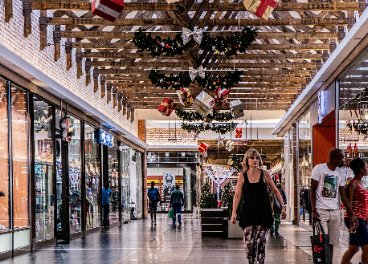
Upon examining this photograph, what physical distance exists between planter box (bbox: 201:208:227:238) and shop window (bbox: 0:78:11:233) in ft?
16.7

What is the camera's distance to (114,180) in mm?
19375

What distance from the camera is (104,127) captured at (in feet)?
57.4

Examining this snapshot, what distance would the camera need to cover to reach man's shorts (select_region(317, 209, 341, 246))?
6.35 meters

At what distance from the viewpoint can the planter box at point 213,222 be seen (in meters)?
13.0

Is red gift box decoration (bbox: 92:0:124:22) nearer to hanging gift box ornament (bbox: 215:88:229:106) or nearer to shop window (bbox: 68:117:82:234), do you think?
shop window (bbox: 68:117:82:234)

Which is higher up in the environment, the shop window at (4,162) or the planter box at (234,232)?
the shop window at (4,162)

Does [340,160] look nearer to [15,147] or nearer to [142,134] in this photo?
[15,147]

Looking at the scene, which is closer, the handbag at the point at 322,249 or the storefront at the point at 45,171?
the handbag at the point at 322,249

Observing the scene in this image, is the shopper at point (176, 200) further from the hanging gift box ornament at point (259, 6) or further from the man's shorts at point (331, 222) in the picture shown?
the man's shorts at point (331, 222)

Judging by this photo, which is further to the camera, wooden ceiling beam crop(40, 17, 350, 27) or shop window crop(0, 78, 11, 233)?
wooden ceiling beam crop(40, 17, 350, 27)

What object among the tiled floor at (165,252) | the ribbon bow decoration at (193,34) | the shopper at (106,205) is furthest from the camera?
the shopper at (106,205)

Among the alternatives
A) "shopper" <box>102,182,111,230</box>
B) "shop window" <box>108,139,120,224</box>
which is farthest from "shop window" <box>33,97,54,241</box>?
"shop window" <box>108,139,120,224</box>

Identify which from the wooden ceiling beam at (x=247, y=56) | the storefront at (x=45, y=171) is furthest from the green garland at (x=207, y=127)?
the wooden ceiling beam at (x=247, y=56)

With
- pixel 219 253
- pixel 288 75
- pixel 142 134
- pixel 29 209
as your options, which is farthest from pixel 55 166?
pixel 142 134
